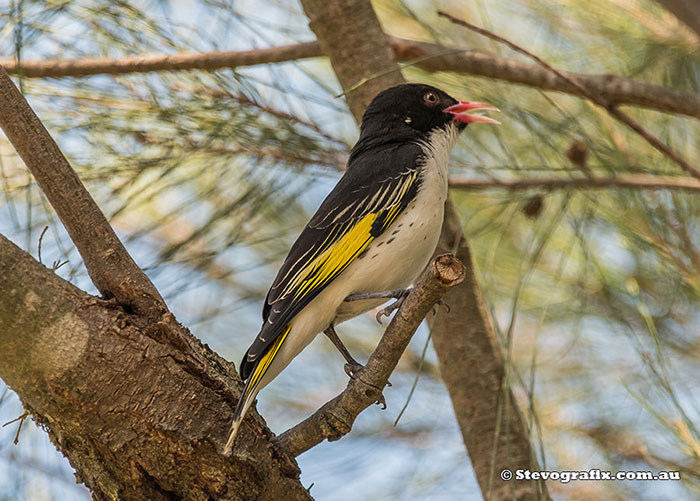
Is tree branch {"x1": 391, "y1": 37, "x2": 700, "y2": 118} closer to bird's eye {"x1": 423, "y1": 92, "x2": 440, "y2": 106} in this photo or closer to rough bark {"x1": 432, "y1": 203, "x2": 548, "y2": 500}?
bird's eye {"x1": 423, "y1": 92, "x2": 440, "y2": 106}

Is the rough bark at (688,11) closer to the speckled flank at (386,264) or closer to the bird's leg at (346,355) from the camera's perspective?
the speckled flank at (386,264)

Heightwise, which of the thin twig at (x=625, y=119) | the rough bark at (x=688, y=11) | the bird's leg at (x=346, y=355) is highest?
the thin twig at (x=625, y=119)

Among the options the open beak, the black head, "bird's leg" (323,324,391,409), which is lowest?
"bird's leg" (323,324,391,409)

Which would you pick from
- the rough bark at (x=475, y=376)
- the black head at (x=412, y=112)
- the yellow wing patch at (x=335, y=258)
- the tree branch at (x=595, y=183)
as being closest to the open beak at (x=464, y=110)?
the black head at (x=412, y=112)

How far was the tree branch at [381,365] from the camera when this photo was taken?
2273 mm

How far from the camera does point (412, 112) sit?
3.87 m

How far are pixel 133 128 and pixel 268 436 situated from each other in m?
1.99

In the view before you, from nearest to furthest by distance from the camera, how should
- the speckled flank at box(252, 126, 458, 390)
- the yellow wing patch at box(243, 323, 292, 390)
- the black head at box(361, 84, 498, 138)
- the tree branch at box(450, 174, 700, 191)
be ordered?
the yellow wing patch at box(243, 323, 292, 390)
the speckled flank at box(252, 126, 458, 390)
the tree branch at box(450, 174, 700, 191)
the black head at box(361, 84, 498, 138)

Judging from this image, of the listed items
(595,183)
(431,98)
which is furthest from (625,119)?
(431,98)

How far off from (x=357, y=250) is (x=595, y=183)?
1.00m

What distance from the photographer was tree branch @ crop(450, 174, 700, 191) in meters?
3.42

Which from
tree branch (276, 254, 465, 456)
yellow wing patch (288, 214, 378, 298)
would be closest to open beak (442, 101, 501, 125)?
yellow wing patch (288, 214, 378, 298)

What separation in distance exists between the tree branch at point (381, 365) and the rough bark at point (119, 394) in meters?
0.15

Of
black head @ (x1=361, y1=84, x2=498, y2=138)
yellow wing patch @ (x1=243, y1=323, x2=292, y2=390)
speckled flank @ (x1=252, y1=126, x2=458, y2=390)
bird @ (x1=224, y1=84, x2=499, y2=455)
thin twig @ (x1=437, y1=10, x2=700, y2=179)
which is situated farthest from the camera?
black head @ (x1=361, y1=84, x2=498, y2=138)
